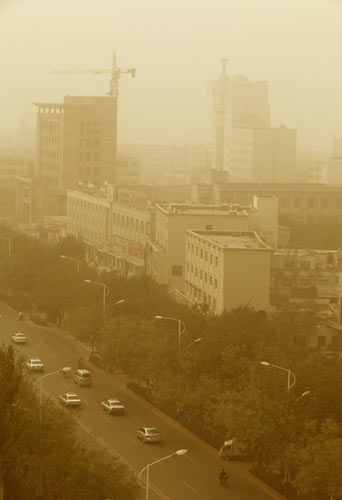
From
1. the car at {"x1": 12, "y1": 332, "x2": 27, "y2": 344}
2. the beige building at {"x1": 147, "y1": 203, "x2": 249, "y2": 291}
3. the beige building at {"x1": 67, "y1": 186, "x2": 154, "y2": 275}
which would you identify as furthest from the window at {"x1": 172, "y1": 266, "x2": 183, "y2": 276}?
the car at {"x1": 12, "y1": 332, "x2": 27, "y2": 344}

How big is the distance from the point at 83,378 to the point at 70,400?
5.05ft

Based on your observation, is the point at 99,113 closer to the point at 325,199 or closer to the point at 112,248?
the point at 325,199

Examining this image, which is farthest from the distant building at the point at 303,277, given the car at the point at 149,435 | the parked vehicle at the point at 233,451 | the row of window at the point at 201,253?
the parked vehicle at the point at 233,451

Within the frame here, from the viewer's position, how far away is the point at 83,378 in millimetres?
17984

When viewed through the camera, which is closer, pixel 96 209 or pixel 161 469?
pixel 161 469

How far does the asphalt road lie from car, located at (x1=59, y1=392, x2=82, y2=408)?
115 mm

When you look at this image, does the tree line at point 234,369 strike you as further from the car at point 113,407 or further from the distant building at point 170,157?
the distant building at point 170,157

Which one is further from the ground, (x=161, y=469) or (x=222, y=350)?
(x=222, y=350)

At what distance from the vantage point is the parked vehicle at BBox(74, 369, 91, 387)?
17969 millimetres

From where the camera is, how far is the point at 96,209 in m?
35.8

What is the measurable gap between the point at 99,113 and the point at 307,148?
217 ft

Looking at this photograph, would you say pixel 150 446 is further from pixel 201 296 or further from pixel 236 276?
pixel 201 296

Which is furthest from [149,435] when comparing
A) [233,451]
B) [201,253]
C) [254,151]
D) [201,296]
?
[254,151]

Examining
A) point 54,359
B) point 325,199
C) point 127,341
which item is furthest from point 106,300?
point 325,199
